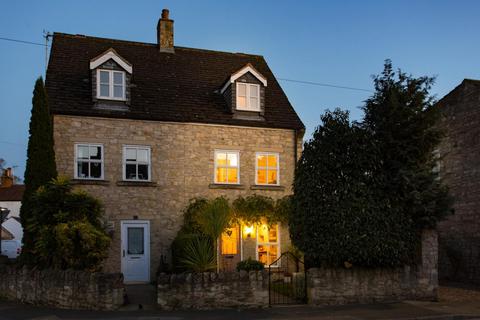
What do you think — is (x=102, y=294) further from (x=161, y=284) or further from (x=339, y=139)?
(x=339, y=139)

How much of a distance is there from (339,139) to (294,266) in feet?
24.9

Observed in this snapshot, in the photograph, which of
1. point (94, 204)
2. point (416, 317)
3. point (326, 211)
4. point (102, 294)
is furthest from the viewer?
point (94, 204)

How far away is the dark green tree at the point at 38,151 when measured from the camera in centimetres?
1762

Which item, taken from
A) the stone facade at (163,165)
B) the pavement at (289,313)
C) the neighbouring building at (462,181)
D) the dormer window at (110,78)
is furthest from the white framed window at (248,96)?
the pavement at (289,313)

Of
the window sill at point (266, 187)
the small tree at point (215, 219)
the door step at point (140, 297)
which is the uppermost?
the window sill at point (266, 187)

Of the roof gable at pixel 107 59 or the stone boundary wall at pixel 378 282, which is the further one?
the roof gable at pixel 107 59

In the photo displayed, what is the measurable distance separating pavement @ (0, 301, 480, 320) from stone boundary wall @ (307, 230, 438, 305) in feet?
1.39

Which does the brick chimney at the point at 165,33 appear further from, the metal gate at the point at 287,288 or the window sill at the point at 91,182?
the metal gate at the point at 287,288

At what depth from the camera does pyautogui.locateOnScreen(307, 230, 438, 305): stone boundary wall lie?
1445 centimetres

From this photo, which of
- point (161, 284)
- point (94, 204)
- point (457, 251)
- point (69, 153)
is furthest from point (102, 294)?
point (457, 251)

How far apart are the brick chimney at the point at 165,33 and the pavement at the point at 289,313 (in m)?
14.0

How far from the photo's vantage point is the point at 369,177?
15.1 metres

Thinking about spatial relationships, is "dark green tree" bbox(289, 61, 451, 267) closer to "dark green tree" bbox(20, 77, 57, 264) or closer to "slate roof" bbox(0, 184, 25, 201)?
"dark green tree" bbox(20, 77, 57, 264)

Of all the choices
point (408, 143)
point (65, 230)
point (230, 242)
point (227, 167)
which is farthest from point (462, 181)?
point (65, 230)
